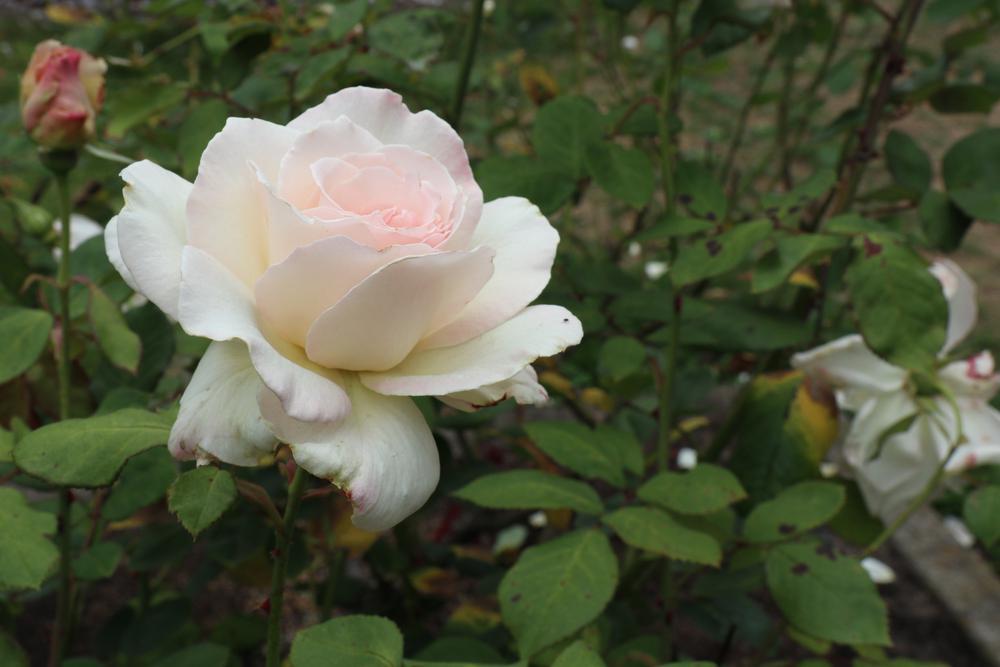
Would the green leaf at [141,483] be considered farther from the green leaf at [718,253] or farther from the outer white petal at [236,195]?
the green leaf at [718,253]

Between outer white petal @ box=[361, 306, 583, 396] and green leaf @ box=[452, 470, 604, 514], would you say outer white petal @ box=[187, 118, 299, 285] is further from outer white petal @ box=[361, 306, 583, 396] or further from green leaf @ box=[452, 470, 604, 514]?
green leaf @ box=[452, 470, 604, 514]

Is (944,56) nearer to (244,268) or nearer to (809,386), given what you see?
(809,386)

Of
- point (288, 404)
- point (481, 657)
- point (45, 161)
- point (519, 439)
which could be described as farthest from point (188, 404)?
point (519, 439)

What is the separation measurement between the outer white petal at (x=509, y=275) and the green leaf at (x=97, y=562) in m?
0.53

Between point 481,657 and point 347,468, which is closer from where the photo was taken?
point 347,468

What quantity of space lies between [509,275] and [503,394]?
0.25 feet

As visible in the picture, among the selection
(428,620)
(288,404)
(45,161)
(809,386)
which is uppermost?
(288,404)

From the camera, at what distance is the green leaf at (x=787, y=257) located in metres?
0.94

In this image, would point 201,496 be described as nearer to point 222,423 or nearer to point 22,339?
point 222,423

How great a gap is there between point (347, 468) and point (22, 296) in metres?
0.69

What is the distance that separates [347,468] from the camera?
51 cm

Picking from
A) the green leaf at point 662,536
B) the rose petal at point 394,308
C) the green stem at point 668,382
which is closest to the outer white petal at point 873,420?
the green stem at point 668,382

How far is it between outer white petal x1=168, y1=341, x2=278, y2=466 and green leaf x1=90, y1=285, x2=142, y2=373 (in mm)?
323

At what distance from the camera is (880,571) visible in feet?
6.34
